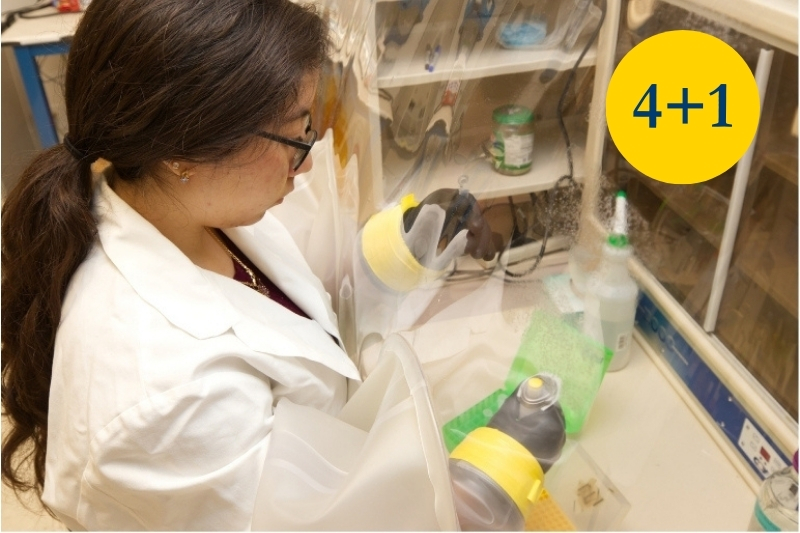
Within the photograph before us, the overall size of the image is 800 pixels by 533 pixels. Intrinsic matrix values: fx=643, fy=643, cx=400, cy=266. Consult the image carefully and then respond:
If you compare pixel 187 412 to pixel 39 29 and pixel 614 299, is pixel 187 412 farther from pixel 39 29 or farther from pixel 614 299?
pixel 39 29

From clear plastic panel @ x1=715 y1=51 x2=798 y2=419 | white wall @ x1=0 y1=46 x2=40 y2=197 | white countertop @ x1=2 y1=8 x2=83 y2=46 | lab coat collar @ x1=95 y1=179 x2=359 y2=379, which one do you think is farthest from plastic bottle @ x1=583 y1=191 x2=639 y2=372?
white wall @ x1=0 y1=46 x2=40 y2=197

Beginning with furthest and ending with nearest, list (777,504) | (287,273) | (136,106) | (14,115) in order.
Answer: (14,115)
(287,273)
(136,106)
(777,504)

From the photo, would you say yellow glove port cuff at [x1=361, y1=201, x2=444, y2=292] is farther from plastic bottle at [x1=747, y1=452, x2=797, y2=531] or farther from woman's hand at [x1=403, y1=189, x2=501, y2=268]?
plastic bottle at [x1=747, y1=452, x2=797, y2=531]

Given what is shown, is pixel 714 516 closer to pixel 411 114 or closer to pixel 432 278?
pixel 432 278

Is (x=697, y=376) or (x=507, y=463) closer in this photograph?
(x=507, y=463)

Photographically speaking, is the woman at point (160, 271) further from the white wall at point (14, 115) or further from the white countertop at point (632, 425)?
the white wall at point (14, 115)

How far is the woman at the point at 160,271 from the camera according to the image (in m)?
0.71

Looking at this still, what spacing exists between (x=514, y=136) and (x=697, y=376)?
0.36m

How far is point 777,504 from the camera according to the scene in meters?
0.61

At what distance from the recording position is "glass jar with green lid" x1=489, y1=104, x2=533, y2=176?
78cm

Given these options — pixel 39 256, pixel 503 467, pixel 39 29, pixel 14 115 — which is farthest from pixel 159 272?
pixel 14 115

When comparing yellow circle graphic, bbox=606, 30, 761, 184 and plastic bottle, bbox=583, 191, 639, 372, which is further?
plastic bottle, bbox=583, 191, 639, 372

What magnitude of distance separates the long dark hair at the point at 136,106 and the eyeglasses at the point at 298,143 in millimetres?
24

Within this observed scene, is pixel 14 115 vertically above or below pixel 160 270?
below
